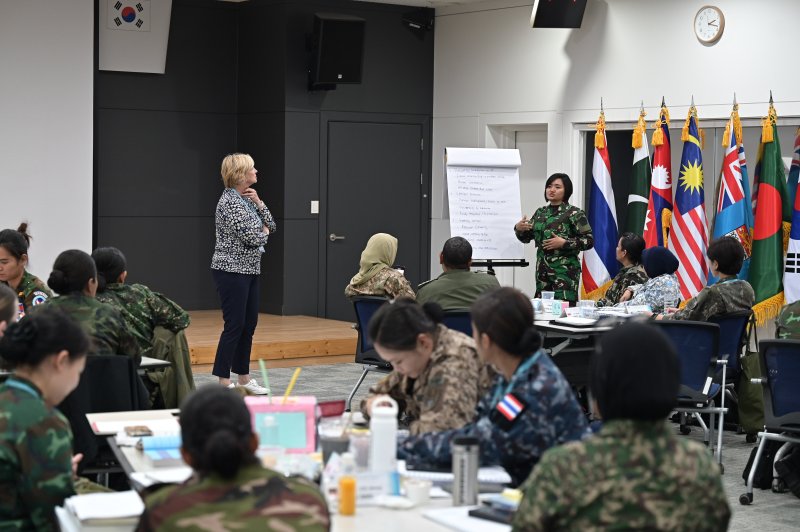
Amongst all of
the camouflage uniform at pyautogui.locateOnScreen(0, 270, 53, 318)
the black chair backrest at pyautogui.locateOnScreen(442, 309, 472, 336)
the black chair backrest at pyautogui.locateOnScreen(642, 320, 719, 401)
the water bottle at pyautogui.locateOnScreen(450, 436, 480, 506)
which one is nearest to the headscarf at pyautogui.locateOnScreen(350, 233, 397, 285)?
the black chair backrest at pyautogui.locateOnScreen(442, 309, 472, 336)

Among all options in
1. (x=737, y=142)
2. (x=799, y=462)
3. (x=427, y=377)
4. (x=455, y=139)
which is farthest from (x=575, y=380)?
(x=455, y=139)

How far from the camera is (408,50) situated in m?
12.0

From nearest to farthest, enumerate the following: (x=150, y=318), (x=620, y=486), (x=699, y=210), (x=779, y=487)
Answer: (x=620, y=486) < (x=150, y=318) < (x=779, y=487) < (x=699, y=210)

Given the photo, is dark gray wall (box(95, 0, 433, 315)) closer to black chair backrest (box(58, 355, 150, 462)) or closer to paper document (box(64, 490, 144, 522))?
black chair backrest (box(58, 355, 150, 462))

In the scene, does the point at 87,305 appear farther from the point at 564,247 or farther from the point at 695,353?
the point at 564,247

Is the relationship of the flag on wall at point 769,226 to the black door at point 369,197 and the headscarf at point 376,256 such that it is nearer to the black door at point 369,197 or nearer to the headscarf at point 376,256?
the headscarf at point 376,256

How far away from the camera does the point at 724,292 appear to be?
676cm

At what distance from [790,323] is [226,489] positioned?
4374 mm

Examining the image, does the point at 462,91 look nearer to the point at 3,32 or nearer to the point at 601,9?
the point at 601,9

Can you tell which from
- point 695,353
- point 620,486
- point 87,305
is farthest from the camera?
point 695,353

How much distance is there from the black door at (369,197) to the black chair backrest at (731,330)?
18.3 feet

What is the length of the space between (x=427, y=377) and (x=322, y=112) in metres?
8.07

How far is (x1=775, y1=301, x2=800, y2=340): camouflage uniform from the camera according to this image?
6.02m

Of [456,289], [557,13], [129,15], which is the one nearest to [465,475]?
[456,289]
